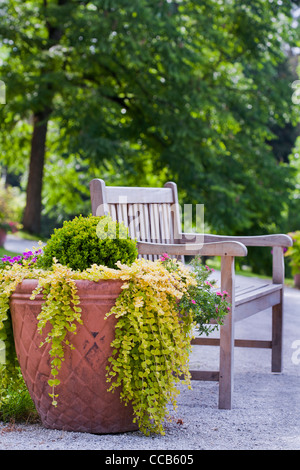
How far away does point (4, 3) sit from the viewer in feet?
48.4

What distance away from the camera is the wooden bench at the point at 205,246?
322cm

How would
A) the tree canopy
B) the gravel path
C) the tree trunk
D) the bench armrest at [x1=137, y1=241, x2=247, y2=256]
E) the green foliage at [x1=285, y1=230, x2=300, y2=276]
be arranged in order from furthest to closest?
the tree trunk < the tree canopy < the green foliage at [x1=285, y1=230, x2=300, y2=276] < the bench armrest at [x1=137, y1=241, x2=247, y2=256] < the gravel path

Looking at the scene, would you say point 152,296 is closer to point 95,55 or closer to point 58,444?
point 58,444

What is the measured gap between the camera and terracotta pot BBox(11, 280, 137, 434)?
8.43 feet

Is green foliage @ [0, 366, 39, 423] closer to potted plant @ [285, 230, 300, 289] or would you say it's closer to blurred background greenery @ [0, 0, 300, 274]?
potted plant @ [285, 230, 300, 289]

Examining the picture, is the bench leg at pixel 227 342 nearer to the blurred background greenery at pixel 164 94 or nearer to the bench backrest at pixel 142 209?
the bench backrest at pixel 142 209

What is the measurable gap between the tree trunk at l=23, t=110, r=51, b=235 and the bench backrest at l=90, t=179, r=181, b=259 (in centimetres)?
1163

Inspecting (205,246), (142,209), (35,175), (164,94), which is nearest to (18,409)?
(205,246)

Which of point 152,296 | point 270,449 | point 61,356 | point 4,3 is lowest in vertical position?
point 270,449

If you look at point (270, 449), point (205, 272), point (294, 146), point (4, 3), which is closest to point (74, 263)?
point (205, 272)

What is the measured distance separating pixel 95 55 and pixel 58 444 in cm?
1188

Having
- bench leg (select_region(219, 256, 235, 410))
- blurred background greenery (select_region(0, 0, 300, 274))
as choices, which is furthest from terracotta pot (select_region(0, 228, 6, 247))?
bench leg (select_region(219, 256, 235, 410))

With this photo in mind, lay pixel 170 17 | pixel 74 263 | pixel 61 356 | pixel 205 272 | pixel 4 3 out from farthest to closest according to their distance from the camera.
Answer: pixel 4 3
pixel 170 17
pixel 205 272
pixel 74 263
pixel 61 356

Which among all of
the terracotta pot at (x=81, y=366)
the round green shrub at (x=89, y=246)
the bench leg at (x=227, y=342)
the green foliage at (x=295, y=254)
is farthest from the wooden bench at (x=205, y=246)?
the green foliage at (x=295, y=254)
